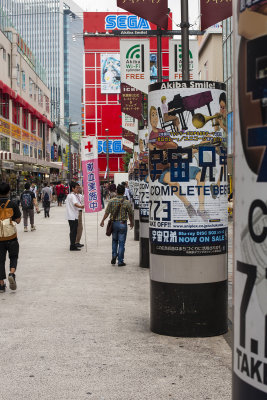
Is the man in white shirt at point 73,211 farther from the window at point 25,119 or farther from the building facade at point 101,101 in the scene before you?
the building facade at point 101,101

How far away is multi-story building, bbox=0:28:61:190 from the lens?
4138 centimetres

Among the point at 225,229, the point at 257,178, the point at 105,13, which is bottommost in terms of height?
the point at 225,229

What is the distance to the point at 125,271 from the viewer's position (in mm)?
10891

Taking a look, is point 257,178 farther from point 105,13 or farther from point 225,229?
point 105,13

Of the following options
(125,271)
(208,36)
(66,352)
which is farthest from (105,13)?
(66,352)

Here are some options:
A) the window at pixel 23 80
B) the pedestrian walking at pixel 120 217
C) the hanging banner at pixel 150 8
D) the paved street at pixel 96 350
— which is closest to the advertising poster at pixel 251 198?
the paved street at pixel 96 350

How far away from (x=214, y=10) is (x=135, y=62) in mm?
4812

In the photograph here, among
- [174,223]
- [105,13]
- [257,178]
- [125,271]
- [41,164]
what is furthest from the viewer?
[105,13]

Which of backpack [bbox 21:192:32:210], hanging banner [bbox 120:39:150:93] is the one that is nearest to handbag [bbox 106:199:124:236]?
hanging banner [bbox 120:39:150:93]

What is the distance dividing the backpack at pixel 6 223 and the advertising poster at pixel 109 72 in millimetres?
68907

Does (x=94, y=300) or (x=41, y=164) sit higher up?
(x=41, y=164)

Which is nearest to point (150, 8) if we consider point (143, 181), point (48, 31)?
point (143, 181)

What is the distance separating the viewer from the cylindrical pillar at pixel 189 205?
585 centimetres

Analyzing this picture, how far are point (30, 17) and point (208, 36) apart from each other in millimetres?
157007
